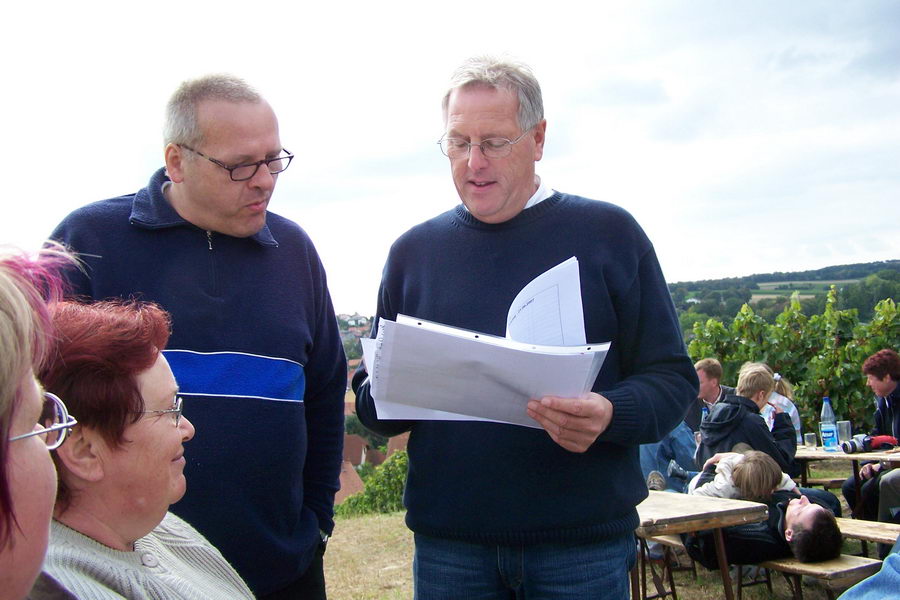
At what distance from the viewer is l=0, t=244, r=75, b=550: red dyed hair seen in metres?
0.91

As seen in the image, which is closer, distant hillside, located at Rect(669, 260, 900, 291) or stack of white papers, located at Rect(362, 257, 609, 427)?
stack of white papers, located at Rect(362, 257, 609, 427)

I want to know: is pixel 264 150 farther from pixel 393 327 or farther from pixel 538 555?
pixel 538 555

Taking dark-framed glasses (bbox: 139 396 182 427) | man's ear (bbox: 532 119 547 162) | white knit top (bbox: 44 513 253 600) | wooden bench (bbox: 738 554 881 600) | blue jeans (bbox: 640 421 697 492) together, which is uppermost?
man's ear (bbox: 532 119 547 162)

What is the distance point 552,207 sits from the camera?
7.95 ft

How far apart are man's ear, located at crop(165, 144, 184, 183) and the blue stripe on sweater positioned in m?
0.55

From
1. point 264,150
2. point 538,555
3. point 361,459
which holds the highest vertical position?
point 264,150

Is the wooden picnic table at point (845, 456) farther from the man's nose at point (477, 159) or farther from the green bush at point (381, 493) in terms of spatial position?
the man's nose at point (477, 159)

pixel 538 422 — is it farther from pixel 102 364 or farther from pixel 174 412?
pixel 102 364

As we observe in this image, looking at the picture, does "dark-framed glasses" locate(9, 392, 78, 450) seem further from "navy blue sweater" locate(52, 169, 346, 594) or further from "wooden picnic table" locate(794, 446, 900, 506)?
"wooden picnic table" locate(794, 446, 900, 506)

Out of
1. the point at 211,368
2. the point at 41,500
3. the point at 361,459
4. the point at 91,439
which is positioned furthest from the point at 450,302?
the point at 361,459

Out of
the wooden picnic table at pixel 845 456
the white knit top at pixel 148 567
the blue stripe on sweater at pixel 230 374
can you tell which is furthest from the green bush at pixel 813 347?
the white knit top at pixel 148 567

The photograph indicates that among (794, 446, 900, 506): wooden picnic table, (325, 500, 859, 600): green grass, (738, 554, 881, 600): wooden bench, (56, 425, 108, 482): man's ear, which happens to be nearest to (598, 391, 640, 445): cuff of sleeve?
(56, 425, 108, 482): man's ear

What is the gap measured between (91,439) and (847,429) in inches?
311

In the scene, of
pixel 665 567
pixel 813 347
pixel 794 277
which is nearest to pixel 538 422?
pixel 665 567
